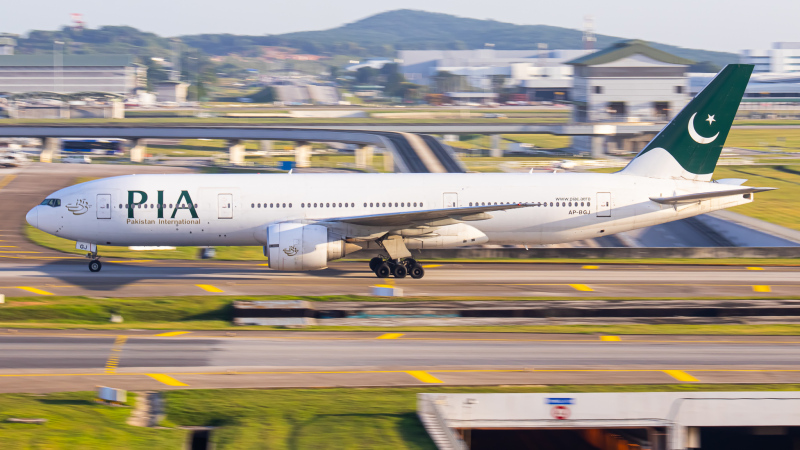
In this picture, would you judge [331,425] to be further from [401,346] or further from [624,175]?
[624,175]

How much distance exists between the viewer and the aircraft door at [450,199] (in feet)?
117

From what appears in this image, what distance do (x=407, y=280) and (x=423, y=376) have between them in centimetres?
1357

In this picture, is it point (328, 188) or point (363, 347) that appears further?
point (328, 188)

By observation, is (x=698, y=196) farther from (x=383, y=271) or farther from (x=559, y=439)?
(x=559, y=439)

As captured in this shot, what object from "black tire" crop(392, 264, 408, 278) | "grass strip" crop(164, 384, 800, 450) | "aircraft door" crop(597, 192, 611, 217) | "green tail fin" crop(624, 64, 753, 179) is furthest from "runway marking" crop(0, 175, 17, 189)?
"grass strip" crop(164, 384, 800, 450)

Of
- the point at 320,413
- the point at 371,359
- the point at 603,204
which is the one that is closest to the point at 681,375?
the point at 371,359

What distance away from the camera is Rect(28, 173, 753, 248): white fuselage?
1383 inches

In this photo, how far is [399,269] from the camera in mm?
35438

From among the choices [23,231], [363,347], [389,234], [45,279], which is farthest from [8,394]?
[23,231]

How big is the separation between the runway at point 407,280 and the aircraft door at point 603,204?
3.07 metres

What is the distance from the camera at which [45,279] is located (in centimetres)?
3412

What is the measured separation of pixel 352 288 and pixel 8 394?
16160mm

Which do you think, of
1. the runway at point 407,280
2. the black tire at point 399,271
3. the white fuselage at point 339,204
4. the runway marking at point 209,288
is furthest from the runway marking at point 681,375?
the runway marking at point 209,288

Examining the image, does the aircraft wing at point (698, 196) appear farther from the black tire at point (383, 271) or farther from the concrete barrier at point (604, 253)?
the black tire at point (383, 271)
